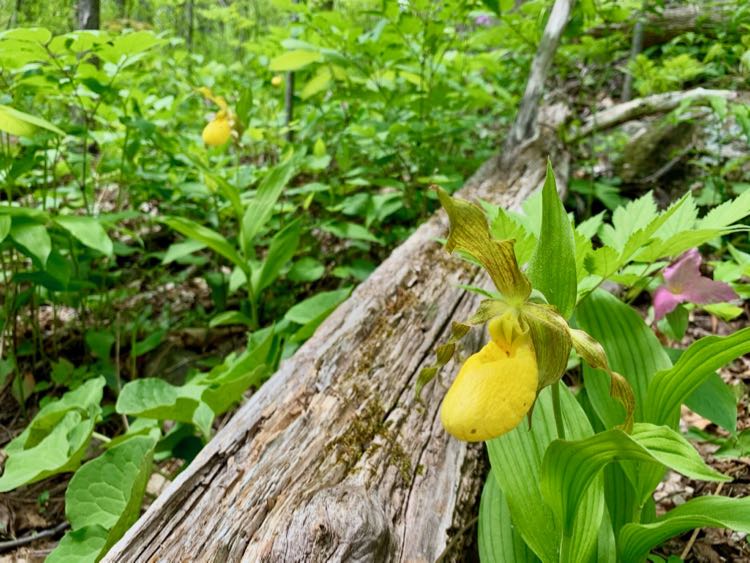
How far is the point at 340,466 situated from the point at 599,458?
54 centimetres

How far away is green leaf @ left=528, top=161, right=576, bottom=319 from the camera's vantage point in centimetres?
78

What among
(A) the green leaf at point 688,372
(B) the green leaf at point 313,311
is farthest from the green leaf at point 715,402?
(B) the green leaf at point 313,311

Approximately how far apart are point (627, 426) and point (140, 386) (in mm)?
1241

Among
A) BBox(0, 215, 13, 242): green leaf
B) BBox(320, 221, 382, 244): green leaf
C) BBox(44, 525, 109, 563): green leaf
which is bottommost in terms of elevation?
BBox(44, 525, 109, 563): green leaf

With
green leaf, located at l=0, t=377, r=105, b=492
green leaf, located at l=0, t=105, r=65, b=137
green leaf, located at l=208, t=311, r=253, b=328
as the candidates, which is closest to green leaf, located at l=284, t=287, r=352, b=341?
green leaf, located at l=208, t=311, r=253, b=328

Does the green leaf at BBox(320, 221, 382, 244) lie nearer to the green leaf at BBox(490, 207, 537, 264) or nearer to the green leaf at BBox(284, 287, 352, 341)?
the green leaf at BBox(284, 287, 352, 341)

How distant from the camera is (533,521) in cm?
90

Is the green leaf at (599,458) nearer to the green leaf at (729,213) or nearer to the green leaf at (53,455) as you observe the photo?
the green leaf at (729,213)

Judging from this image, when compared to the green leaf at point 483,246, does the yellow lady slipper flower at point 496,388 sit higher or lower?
lower

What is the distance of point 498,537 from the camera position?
3.22 ft

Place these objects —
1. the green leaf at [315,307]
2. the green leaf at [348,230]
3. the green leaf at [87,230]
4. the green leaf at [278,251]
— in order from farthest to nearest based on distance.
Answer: the green leaf at [348,230] → the green leaf at [278,251] → the green leaf at [315,307] → the green leaf at [87,230]

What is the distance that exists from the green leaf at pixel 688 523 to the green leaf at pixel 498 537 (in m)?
0.18

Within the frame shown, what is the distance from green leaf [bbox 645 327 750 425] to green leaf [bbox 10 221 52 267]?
5.30ft

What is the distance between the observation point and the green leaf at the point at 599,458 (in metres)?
0.69
